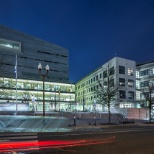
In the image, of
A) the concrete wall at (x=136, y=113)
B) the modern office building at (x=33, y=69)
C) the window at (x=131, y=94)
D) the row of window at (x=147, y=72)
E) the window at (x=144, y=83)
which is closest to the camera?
the concrete wall at (x=136, y=113)

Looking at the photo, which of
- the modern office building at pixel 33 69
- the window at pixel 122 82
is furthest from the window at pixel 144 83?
the modern office building at pixel 33 69

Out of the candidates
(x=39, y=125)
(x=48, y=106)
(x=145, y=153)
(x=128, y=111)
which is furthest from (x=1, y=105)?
(x=48, y=106)

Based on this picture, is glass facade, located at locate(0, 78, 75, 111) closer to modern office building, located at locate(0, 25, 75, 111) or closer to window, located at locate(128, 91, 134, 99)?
modern office building, located at locate(0, 25, 75, 111)

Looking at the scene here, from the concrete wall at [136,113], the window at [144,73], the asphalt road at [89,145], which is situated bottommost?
the concrete wall at [136,113]

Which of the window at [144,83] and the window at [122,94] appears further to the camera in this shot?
the window at [144,83]

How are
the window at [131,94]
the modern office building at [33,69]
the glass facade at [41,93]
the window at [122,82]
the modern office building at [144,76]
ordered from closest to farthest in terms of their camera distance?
the window at [122,82]
the window at [131,94]
the modern office building at [144,76]
the glass facade at [41,93]
the modern office building at [33,69]

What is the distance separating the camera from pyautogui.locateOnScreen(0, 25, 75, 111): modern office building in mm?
90500

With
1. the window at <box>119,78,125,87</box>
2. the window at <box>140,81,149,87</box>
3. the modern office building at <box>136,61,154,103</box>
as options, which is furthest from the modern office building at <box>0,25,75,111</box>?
the window at <box>140,81,149,87</box>

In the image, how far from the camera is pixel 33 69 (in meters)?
106

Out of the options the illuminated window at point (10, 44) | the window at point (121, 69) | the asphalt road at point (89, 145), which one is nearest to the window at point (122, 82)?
the window at point (121, 69)

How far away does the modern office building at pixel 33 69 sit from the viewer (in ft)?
297

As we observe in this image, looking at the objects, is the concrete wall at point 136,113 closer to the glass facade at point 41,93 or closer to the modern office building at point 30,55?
the glass facade at point 41,93

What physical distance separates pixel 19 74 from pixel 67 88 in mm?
23417

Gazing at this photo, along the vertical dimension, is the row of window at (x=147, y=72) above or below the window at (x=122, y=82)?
above
